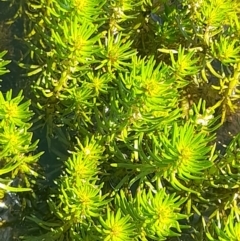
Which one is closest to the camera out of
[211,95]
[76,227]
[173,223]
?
[173,223]

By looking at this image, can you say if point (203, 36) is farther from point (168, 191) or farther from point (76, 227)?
point (76, 227)

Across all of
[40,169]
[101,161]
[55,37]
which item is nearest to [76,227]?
[101,161]

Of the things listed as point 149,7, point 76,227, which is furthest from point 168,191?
point 149,7

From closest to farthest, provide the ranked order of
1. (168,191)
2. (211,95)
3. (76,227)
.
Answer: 1. (76,227)
2. (168,191)
3. (211,95)

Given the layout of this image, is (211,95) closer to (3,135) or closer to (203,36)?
(203,36)

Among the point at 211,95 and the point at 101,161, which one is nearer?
the point at 101,161

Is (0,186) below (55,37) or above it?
below

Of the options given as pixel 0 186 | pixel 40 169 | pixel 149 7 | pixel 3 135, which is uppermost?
pixel 149 7
